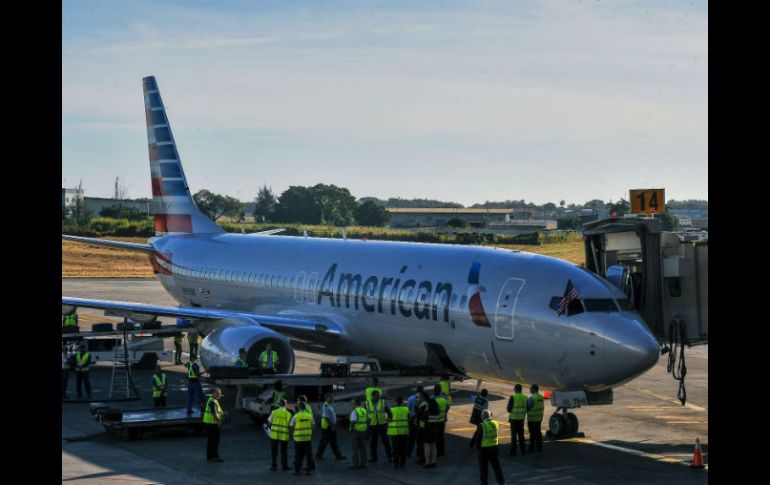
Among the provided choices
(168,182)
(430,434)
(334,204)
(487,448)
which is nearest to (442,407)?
(430,434)

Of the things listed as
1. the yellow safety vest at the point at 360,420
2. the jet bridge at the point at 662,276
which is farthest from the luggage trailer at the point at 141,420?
the jet bridge at the point at 662,276

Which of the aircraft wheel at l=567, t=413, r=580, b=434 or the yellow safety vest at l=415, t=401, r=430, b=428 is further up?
the yellow safety vest at l=415, t=401, r=430, b=428

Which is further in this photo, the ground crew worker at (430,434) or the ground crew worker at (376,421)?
the ground crew worker at (376,421)

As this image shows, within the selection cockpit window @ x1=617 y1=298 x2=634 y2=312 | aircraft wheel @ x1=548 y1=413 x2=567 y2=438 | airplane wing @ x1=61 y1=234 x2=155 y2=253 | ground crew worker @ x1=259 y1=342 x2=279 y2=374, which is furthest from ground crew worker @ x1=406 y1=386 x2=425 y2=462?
airplane wing @ x1=61 y1=234 x2=155 y2=253

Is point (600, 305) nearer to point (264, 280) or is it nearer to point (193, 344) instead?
point (264, 280)

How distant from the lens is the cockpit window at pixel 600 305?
21.7m

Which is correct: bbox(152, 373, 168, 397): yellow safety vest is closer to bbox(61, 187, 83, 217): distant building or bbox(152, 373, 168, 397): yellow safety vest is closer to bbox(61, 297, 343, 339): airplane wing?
bbox(61, 297, 343, 339): airplane wing

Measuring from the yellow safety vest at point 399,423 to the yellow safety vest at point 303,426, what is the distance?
179cm

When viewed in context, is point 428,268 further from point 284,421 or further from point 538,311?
point 284,421

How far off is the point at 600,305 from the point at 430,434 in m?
4.80

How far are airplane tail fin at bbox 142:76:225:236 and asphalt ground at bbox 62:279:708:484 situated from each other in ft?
42.4

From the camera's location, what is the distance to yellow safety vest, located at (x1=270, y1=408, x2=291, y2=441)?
66.0ft

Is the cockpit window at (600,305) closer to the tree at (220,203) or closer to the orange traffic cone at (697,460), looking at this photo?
the orange traffic cone at (697,460)
